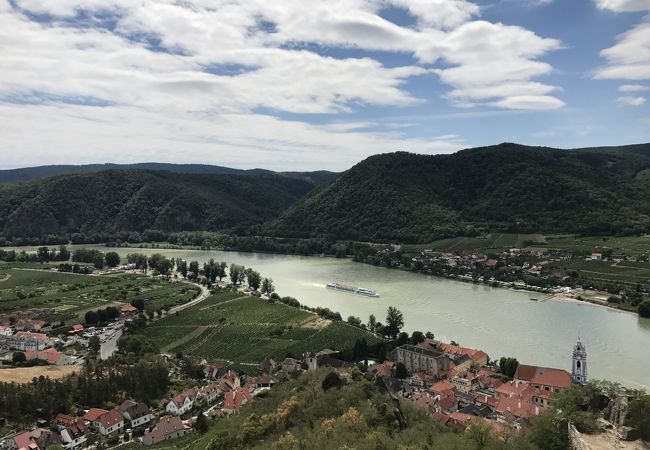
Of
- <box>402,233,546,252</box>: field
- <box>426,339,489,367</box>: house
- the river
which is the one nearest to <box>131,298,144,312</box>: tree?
the river

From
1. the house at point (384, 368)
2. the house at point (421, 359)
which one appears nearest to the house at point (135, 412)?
the house at point (384, 368)

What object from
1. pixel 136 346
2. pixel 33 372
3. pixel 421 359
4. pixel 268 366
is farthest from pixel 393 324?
pixel 33 372

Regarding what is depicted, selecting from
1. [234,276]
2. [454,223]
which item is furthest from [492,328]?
[454,223]

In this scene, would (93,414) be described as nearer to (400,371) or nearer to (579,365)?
(400,371)

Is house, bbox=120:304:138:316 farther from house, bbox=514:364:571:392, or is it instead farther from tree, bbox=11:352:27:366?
house, bbox=514:364:571:392

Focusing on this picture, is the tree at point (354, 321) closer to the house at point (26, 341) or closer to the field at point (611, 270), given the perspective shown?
the house at point (26, 341)
